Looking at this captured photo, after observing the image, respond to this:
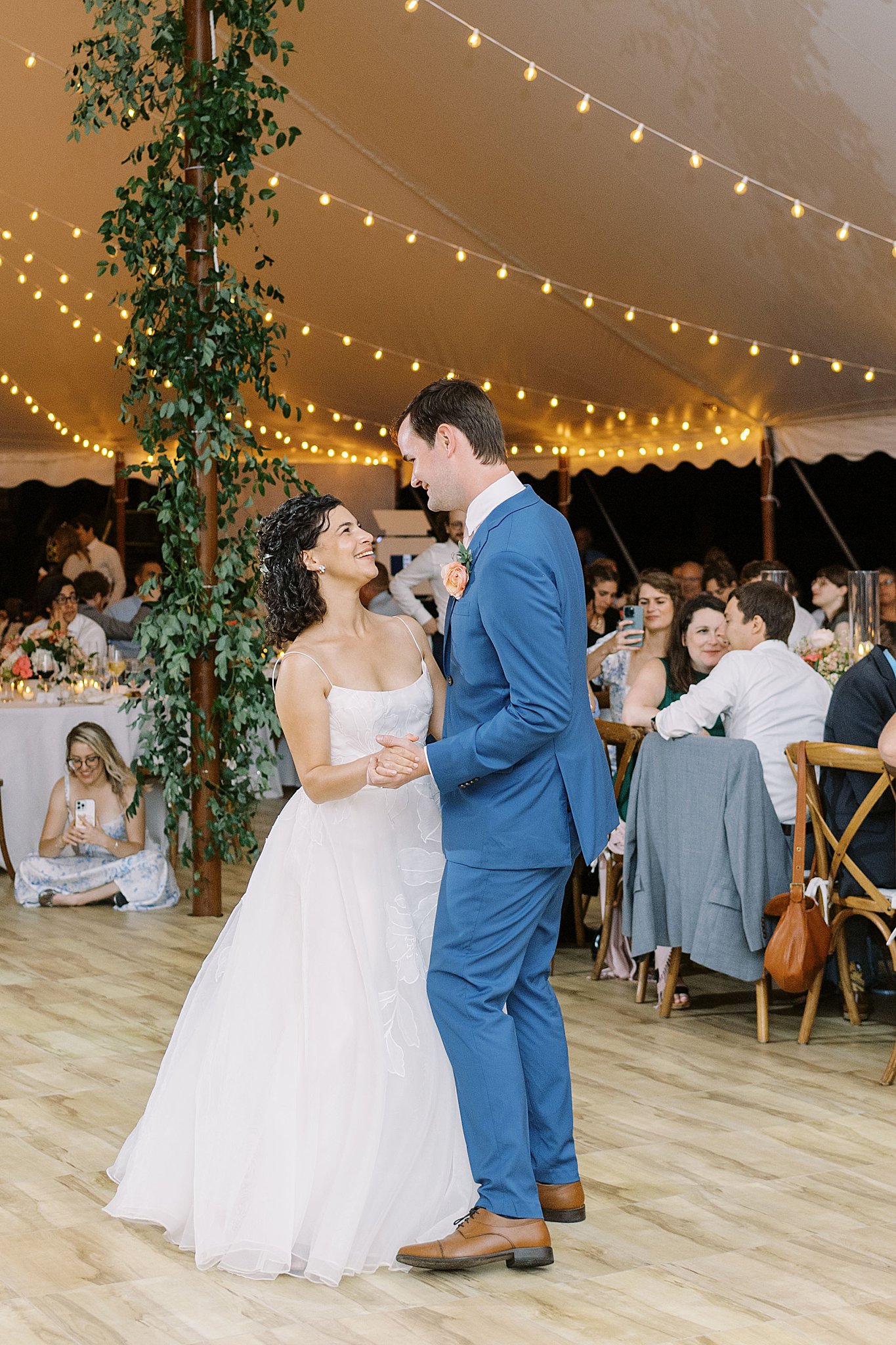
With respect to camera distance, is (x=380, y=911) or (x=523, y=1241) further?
(x=380, y=911)

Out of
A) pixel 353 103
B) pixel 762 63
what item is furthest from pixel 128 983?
pixel 353 103

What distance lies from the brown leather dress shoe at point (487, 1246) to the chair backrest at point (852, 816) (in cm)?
166

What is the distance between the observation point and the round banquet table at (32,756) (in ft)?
21.2

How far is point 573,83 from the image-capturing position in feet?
22.6

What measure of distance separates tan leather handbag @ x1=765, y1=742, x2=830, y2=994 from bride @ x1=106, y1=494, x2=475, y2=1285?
4.42 feet

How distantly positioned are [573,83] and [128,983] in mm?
4518

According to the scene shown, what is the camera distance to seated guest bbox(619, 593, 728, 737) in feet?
15.6

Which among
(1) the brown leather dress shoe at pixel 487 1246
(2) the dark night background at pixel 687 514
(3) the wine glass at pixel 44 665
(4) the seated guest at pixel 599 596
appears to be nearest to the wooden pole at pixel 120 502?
(2) the dark night background at pixel 687 514

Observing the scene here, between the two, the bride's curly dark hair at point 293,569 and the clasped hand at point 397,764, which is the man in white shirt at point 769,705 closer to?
the bride's curly dark hair at point 293,569

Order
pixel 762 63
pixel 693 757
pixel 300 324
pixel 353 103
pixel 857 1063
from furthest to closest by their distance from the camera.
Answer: pixel 300 324 → pixel 353 103 → pixel 762 63 → pixel 693 757 → pixel 857 1063

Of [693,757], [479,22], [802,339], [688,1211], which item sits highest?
[479,22]

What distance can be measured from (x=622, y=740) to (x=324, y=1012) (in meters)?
2.20

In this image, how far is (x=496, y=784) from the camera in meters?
2.49

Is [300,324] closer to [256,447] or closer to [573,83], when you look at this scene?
[573,83]
